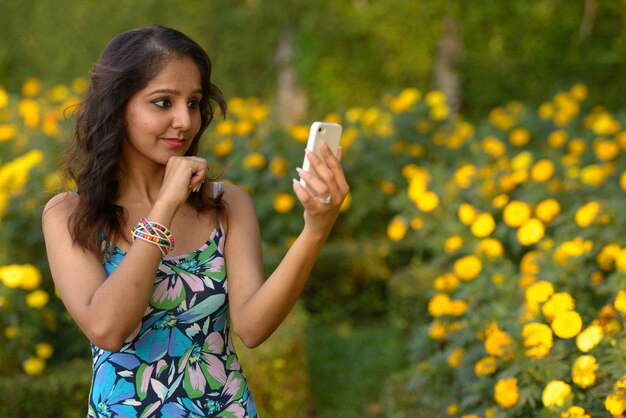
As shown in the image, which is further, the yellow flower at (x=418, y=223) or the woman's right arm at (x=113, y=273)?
the yellow flower at (x=418, y=223)

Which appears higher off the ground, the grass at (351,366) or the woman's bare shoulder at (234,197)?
the woman's bare shoulder at (234,197)

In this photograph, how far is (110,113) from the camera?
76.5 inches

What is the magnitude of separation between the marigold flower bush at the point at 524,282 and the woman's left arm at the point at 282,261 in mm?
1047

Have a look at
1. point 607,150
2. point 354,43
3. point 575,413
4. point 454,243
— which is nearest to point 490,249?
point 454,243

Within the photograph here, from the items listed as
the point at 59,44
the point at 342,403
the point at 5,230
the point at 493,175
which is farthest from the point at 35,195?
the point at 59,44

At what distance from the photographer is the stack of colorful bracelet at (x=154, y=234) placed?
1794 millimetres

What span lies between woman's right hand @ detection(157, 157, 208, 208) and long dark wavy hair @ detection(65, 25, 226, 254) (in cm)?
16

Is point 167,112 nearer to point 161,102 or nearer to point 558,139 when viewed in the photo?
point 161,102

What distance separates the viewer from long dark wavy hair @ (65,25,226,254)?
6.30 ft

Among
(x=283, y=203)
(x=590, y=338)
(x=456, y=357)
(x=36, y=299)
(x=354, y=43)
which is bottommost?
(x=354, y=43)

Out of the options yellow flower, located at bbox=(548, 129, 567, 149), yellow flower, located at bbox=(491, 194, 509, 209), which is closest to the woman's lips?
yellow flower, located at bbox=(491, 194, 509, 209)

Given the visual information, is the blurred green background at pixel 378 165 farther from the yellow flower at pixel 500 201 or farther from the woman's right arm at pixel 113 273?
the woman's right arm at pixel 113 273

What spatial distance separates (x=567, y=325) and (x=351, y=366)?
102 inches

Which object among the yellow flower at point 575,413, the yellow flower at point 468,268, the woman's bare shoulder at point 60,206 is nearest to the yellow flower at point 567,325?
the yellow flower at point 575,413
